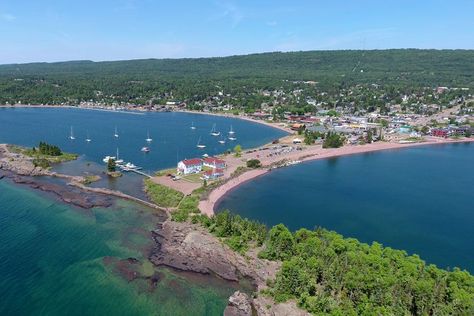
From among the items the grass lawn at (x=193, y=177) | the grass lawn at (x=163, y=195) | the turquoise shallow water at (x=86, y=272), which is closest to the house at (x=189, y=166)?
the grass lawn at (x=193, y=177)

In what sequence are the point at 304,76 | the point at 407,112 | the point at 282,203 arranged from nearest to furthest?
the point at 282,203 < the point at 407,112 < the point at 304,76

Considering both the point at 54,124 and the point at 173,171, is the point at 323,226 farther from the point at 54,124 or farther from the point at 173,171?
the point at 54,124

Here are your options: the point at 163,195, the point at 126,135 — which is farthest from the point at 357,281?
the point at 126,135

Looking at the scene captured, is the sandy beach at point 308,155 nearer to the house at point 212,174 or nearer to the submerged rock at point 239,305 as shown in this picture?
the house at point 212,174

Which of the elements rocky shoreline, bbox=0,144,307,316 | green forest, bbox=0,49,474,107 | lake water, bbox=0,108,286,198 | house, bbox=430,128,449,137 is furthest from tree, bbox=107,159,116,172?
green forest, bbox=0,49,474,107

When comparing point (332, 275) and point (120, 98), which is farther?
point (120, 98)

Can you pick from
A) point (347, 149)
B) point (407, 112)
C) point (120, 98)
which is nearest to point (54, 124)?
point (120, 98)

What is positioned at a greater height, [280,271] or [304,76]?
[304,76]

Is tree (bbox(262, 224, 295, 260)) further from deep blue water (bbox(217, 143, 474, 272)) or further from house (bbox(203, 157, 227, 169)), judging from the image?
house (bbox(203, 157, 227, 169))
